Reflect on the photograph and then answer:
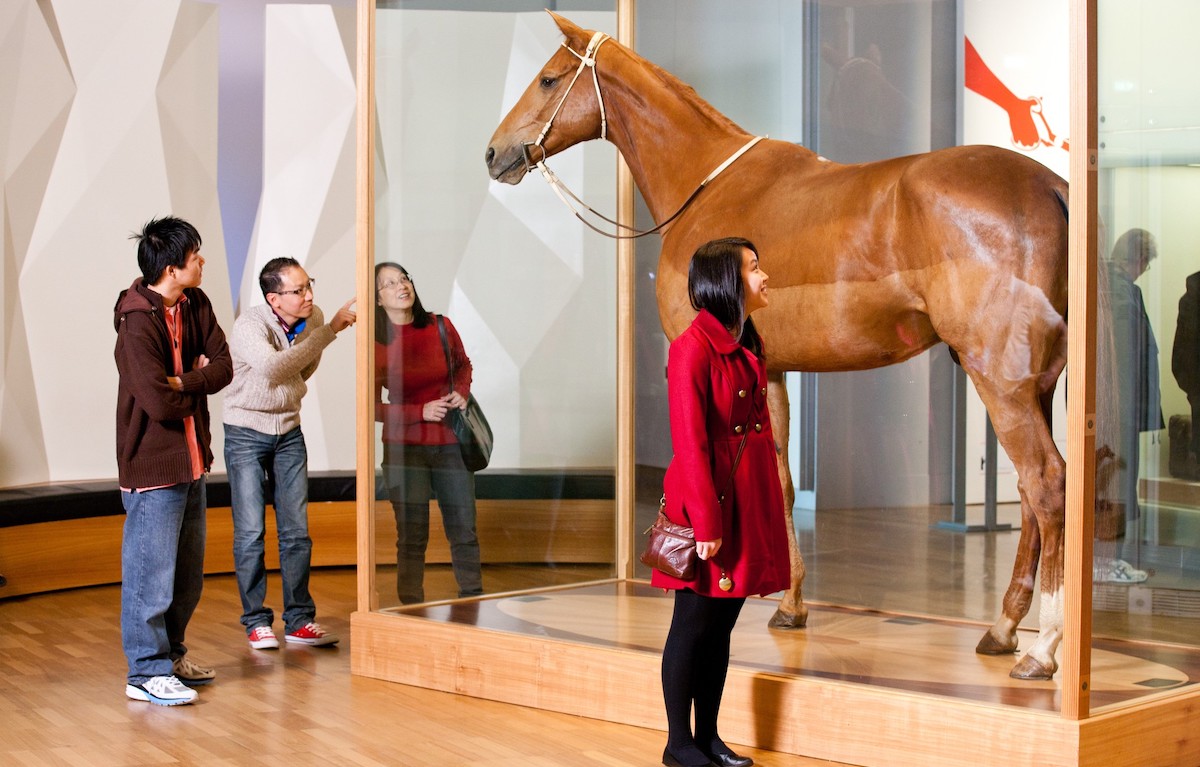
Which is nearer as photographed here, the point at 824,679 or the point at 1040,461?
the point at 1040,461

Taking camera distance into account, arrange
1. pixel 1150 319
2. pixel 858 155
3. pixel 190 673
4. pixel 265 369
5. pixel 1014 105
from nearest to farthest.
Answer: pixel 1150 319 → pixel 1014 105 → pixel 858 155 → pixel 190 673 → pixel 265 369

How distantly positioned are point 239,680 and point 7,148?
3.70 metres

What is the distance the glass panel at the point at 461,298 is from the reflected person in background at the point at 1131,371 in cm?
222

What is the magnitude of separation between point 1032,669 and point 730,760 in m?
0.84

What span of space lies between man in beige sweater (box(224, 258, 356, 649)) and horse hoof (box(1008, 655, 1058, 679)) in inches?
107

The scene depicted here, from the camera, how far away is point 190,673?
15.0ft

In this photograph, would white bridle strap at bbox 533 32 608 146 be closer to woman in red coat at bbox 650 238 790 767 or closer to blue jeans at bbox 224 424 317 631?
woman in red coat at bbox 650 238 790 767

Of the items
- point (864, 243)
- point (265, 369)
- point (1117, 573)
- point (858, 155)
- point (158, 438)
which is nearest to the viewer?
point (1117, 573)

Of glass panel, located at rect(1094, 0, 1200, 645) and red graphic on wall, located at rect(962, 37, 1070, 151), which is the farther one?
red graphic on wall, located at rect(962, 37, 1070, 151)

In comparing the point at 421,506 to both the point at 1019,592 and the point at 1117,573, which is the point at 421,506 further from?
the point at 1117,573

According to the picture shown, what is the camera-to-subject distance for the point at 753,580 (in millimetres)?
3326

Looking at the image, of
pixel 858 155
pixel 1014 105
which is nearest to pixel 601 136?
pixel 858 155

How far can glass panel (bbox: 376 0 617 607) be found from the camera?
4.76 m

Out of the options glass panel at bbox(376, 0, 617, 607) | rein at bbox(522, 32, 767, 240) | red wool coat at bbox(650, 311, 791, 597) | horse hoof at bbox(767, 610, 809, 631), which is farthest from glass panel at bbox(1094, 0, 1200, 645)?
glass panel at bbox(376, 0, 617, 607)
